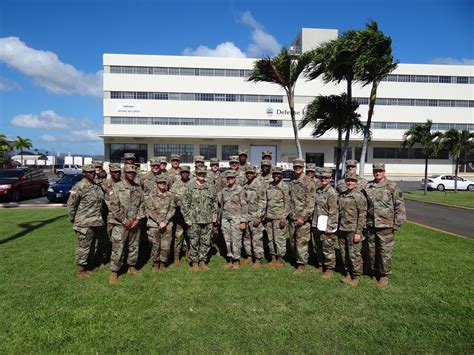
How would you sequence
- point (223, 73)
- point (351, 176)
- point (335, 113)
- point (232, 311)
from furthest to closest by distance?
point (223, 73) < point (335, 113) < point (351, 176) < point (232, 311)

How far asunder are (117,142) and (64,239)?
2681 centimetres

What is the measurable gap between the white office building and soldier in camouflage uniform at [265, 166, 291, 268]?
26.8 m

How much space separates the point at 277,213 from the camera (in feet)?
20.1

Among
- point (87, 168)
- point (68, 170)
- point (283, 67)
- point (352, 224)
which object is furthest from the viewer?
point (68, 170)

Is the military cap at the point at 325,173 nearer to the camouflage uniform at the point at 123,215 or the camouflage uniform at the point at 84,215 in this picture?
the camouflage uniform at the point at 123,215

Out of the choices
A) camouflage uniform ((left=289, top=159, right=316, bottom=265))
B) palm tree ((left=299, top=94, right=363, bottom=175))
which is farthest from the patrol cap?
palm tree ((left=299, top=94, right=363, bottom=175))

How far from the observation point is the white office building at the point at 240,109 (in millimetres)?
32781

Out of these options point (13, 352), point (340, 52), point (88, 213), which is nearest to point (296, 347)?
point (13, 352)

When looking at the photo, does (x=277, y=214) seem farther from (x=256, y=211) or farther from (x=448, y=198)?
(x=448, y=198)

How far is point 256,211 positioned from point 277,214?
41cm

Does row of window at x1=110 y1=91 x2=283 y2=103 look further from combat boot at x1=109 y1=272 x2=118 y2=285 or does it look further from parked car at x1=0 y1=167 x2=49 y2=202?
combat boot at x1=109 y1=272 x2=118 y2=285

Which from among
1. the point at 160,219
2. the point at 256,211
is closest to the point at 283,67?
the point at 256,211

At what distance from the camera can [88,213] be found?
5570 mm

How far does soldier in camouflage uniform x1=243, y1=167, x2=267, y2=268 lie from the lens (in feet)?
20.3
